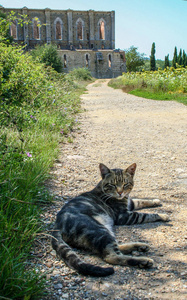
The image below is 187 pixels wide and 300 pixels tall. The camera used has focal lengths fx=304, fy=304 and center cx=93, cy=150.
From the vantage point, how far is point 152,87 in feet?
65.5

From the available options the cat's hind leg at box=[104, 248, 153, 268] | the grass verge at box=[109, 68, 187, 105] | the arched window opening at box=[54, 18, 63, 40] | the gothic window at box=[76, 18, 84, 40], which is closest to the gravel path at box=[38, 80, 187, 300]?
the cat's hind leg at box=[104, 248, 153, 268]

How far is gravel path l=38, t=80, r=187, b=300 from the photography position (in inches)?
91.1

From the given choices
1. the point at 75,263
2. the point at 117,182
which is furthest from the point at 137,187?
the point at 75,263

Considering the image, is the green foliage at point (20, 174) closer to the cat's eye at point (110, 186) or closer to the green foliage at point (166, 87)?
the cat's eye at point (110, 186)

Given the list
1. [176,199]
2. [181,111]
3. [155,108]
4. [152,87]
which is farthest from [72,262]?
[152,87]

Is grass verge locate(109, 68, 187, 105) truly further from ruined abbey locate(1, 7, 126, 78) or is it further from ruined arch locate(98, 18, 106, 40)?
ruined arch locate(98, 18, 106, 40)

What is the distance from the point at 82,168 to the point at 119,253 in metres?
3.06

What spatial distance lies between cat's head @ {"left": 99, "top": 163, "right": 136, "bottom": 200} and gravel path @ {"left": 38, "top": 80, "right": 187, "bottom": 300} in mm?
424

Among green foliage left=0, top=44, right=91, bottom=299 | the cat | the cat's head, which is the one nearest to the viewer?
green foliage left=0, top=44, right=91, bottom=299

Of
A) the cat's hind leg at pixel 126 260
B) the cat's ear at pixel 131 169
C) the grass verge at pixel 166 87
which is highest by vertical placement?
the grass verge at pixel 166 87

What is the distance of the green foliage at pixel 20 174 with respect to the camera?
6.73 ft

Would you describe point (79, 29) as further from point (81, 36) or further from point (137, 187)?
point (137, 187)

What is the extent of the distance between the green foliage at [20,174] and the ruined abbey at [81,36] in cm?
5477

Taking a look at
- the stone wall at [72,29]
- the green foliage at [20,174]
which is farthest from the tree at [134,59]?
the green foliage at [20,174]
